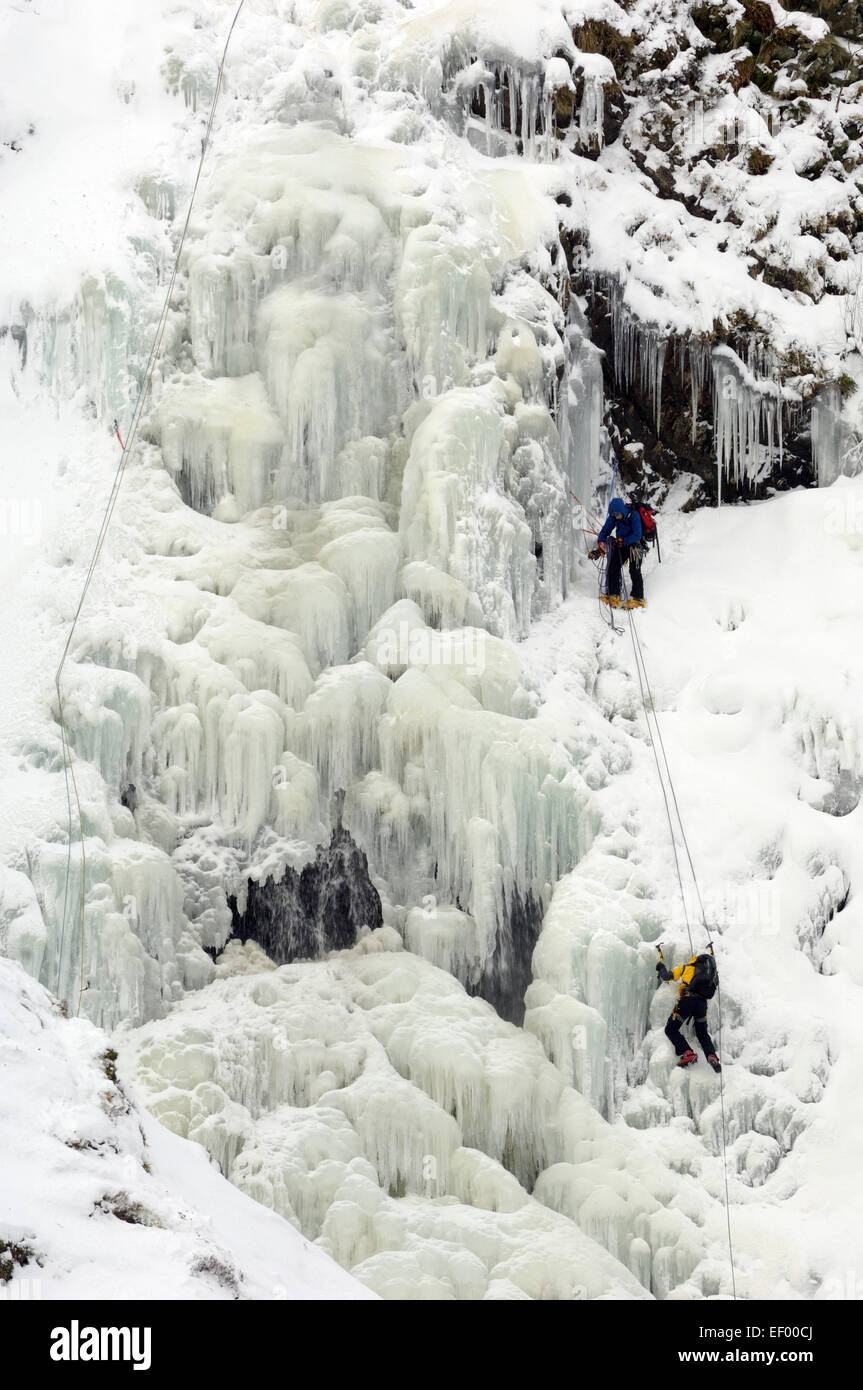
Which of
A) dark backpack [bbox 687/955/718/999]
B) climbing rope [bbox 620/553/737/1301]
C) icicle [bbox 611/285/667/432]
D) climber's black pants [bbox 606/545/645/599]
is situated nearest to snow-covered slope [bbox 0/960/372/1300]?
climbing rope [bbox 620/553/737/1301]

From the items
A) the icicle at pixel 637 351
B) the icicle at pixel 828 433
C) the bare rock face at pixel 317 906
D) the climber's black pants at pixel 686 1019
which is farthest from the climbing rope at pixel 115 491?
the icicle at pixel 828 433

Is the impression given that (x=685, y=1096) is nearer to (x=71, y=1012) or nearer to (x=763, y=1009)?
(x=763, y=1009)

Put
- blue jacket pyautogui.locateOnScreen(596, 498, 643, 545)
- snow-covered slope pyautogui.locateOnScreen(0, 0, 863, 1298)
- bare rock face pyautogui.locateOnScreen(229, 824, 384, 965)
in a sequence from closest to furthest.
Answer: snow-covered slope pyautogui.locateOnScreen(0, 0, 863, 1298)
bare rock face pyautogui.locateOnScreen(229, 824, 384, 965)
blue jacket pyautogui.locateOnScreen(596, 498, 643, 545)

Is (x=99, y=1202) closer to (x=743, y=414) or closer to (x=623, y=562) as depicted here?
(x=623, y=562)

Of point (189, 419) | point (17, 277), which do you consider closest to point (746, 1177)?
point (189, 419)

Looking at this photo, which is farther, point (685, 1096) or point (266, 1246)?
point (685, 1096)

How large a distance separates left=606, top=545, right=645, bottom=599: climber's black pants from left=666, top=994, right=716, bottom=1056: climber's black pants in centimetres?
358

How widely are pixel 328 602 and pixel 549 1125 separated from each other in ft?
12.4

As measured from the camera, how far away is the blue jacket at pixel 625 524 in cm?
1049

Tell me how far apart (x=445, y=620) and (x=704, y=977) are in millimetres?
3086

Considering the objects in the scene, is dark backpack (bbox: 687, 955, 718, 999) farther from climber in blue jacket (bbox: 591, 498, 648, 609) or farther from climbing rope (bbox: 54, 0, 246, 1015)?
climbing rope (bbox: 54, 0, 246, 1015)

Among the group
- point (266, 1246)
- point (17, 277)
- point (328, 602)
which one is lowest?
point (266, 1246)

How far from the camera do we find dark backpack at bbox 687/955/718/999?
8234mm

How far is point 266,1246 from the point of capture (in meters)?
4.64
